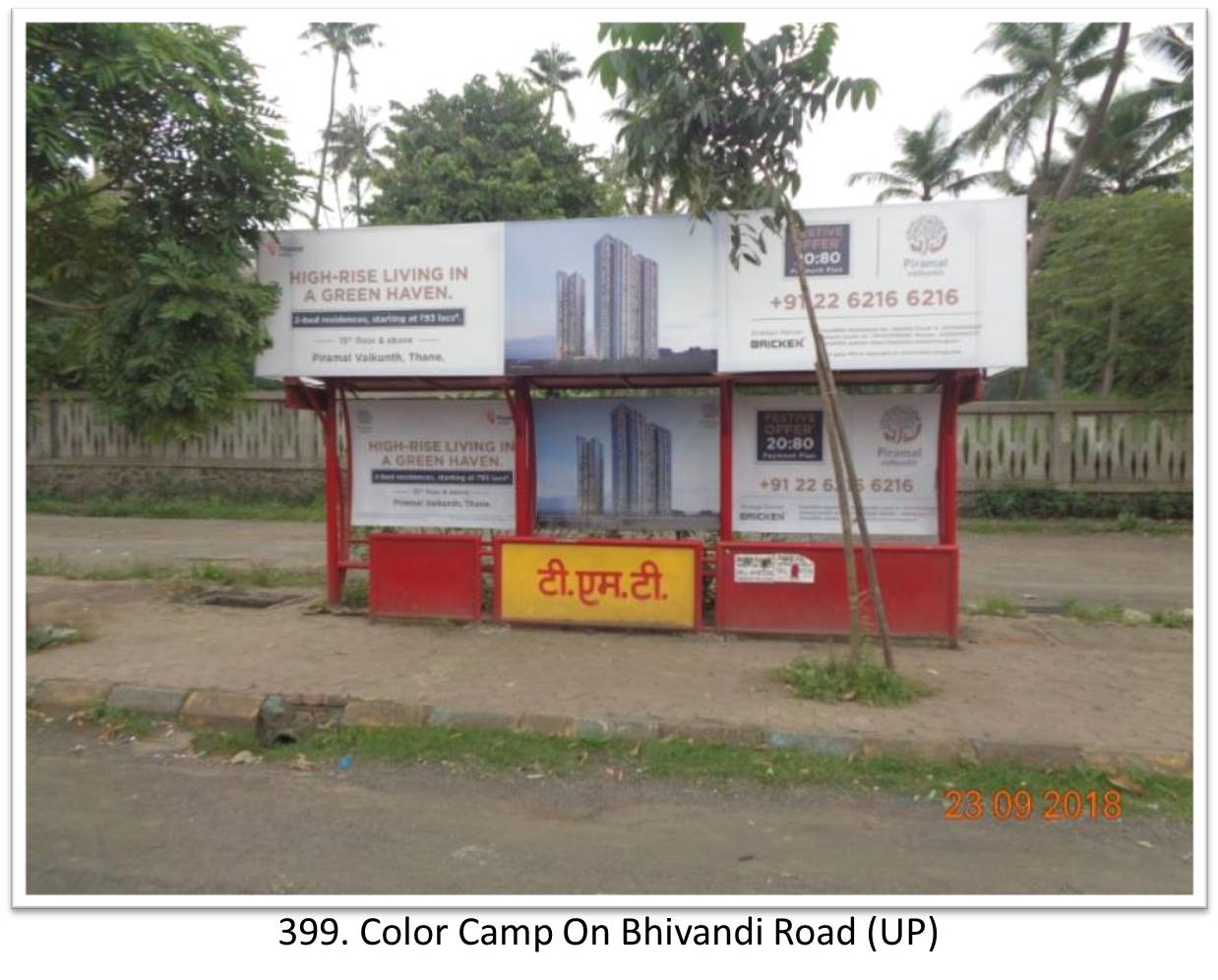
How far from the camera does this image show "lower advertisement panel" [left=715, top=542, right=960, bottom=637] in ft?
23.8

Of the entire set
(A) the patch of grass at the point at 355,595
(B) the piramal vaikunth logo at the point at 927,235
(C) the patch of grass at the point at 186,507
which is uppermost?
(B) the piramal vaikunth logo at the point at 927,235

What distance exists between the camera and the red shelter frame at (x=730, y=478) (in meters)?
7.27

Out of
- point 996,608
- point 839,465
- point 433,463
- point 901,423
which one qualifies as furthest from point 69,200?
point 996,608

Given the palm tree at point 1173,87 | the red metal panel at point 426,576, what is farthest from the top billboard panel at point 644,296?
the palm tree at point 1173,87

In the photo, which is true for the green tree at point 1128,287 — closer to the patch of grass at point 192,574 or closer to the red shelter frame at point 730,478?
the red shelter frame at point 730,478

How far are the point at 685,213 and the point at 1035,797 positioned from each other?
4556mm

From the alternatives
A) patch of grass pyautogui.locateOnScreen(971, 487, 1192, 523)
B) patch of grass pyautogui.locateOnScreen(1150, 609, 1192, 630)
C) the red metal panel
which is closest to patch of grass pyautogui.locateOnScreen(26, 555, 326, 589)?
the red metal panel

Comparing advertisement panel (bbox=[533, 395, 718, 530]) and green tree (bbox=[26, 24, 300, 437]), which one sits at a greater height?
green tree (bbox=[26, 24, 300, 437])

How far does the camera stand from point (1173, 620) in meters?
8.33

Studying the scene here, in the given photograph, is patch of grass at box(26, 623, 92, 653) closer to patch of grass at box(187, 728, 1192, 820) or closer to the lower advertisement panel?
patch of grass at box(187, 728, 1192, 820)

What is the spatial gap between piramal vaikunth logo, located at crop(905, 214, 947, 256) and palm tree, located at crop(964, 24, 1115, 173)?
715 inches

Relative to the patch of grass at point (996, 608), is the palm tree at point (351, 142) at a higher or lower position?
higher

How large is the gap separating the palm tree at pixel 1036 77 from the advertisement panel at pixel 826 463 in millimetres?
18092
